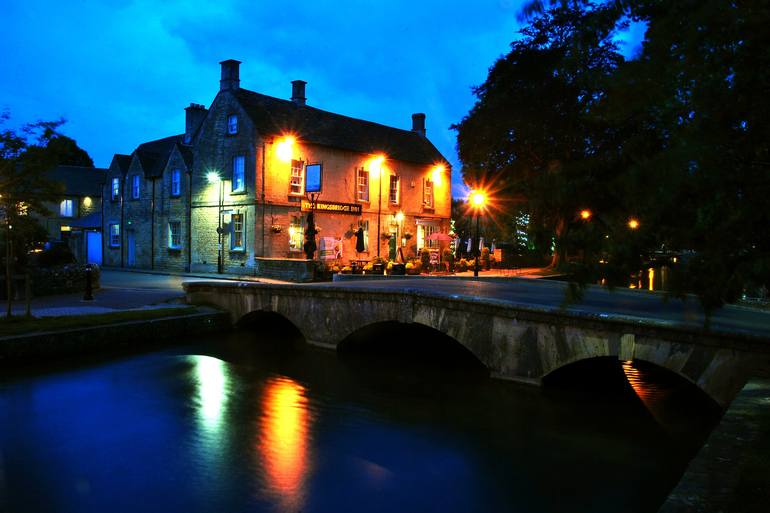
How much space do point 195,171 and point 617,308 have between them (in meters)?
28.0

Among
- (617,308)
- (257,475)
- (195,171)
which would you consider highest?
(195,171)

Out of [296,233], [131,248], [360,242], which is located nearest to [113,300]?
[296,233]

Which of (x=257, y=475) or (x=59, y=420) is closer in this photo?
(x=257, y=475)

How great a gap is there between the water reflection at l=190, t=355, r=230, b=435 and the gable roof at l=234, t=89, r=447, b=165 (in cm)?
1781

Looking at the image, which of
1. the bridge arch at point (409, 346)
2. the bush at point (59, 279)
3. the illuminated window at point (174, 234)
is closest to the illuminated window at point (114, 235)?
the illuminated window at point (174, 234)

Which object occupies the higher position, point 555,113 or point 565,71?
point 555,113

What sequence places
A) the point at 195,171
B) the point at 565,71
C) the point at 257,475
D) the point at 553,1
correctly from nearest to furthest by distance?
1. the point at 553,1
2. the point at 565,71
3. the point at 257,475
4. the point at 195,171

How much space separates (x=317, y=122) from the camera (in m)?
34.9

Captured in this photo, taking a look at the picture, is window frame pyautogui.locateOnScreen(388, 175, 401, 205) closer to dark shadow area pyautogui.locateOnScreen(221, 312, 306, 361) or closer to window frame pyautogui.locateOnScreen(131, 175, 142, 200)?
window frame pyautogui.locateOnScreen(131, 175, 142, 200)

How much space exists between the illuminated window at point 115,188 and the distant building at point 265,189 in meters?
0.15

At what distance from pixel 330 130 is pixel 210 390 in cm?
2456

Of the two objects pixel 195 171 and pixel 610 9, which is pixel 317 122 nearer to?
pixel 195 171

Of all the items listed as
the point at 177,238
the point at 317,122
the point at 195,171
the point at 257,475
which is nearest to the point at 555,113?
the point at 317,122

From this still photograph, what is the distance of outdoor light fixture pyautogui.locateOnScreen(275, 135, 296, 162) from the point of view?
1222 inches
